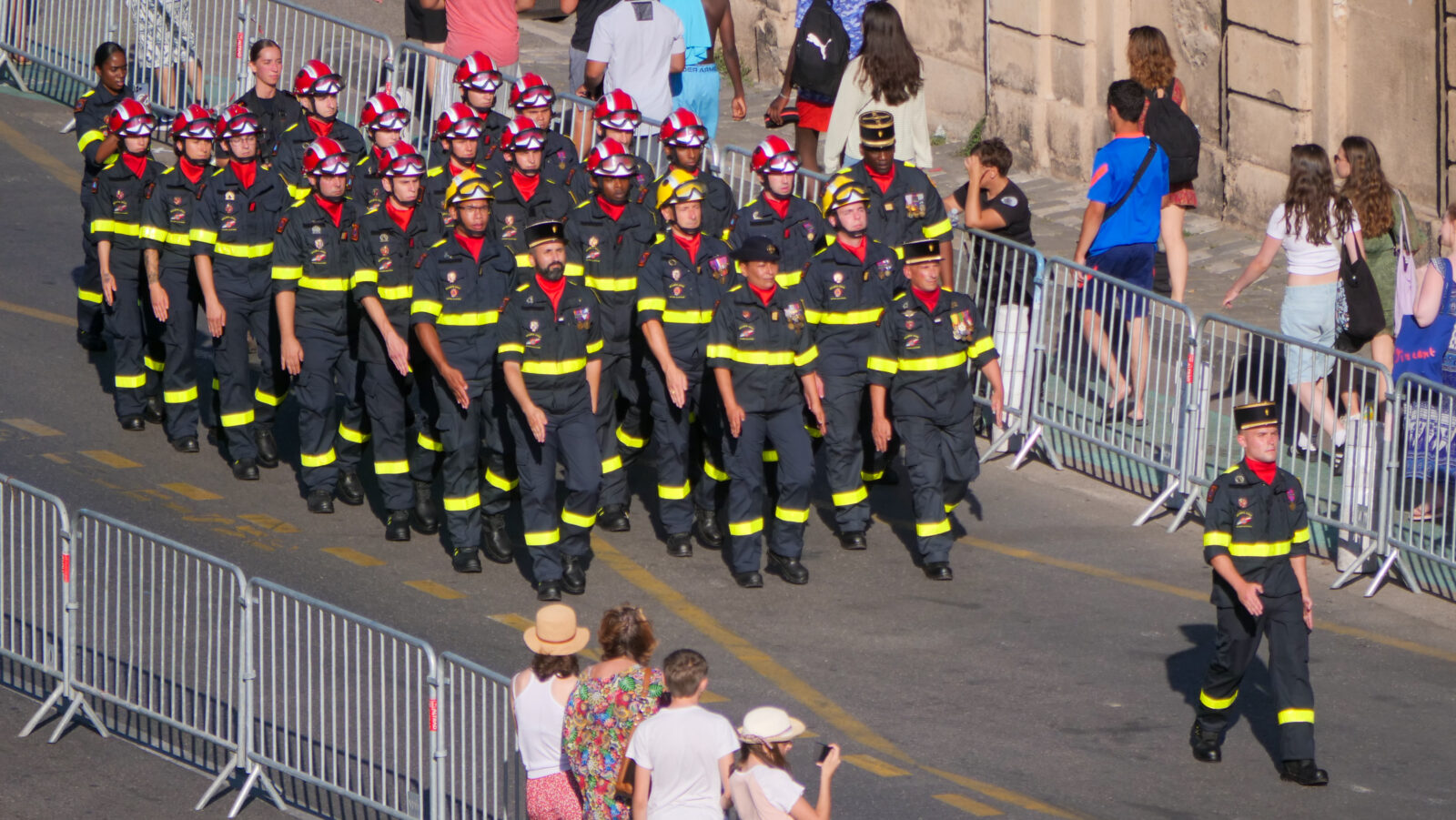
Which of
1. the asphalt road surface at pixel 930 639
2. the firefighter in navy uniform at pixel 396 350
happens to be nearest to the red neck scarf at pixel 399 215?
the firefighter in navy uniform at pixel 396 350

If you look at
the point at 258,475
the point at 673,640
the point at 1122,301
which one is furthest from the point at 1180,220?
the point at 258,475

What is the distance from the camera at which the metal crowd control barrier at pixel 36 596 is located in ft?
32.2

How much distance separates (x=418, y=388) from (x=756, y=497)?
6.82 ft

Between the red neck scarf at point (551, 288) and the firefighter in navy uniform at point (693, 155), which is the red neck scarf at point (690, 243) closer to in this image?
the firefighter in navy uniform at point (693, 155)

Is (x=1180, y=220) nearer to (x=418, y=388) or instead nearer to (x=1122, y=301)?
(x=1122, y=301)

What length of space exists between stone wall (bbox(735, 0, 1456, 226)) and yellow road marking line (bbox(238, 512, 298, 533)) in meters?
8.62

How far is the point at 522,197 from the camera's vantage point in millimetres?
12672

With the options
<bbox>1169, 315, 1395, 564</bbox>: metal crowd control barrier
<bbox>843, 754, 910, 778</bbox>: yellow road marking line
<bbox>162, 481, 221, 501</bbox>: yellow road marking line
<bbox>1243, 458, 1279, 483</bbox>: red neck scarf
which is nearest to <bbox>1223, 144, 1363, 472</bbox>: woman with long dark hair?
<bbox>1169, 315, 1395, 564</bbox>: metal crowd control barrier

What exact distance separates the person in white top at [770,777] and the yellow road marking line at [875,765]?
2078 mm

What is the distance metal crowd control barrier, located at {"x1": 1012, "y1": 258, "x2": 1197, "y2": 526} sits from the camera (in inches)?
503

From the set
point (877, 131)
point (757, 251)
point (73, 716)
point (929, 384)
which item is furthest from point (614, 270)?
point (73, 716)

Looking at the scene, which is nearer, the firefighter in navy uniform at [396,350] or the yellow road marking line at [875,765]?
the yellow road marking line at [875,765]

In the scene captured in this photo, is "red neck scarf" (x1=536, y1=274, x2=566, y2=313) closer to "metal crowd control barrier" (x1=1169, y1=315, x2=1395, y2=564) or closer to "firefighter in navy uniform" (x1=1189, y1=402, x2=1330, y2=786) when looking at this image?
"firefighter in navy uniform" (x1=1189, y1=402, x2=1330, y2=786)

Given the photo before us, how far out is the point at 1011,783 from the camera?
9180mm
